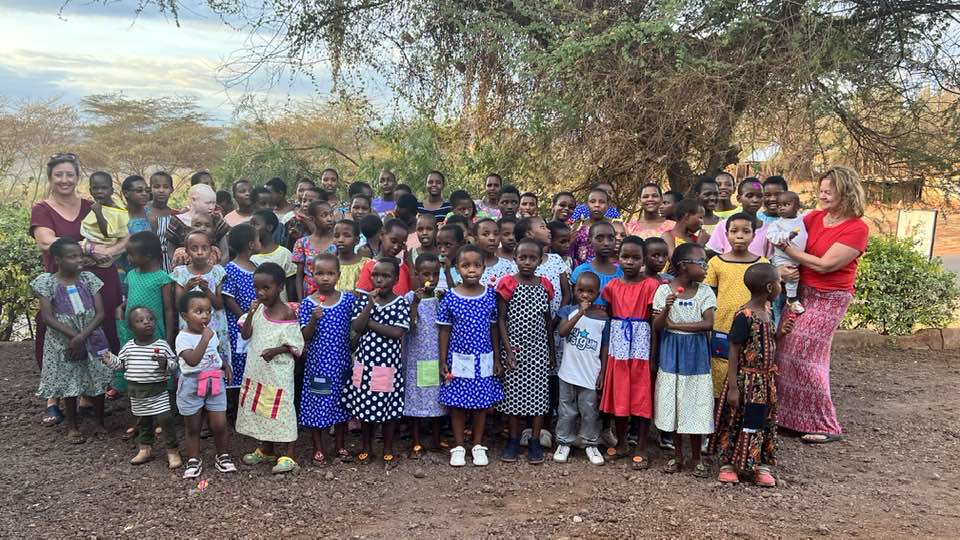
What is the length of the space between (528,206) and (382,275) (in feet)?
6.75

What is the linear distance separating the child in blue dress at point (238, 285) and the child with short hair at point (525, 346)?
5.29 feet

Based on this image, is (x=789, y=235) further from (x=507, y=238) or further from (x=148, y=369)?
(x=148, y=369)


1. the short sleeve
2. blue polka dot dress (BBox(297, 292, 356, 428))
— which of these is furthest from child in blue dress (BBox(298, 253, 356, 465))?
the short sleeve

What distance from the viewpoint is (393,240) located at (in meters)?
4.50

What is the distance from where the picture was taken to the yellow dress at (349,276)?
14.8 feet

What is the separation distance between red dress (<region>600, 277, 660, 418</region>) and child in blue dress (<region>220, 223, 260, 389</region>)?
2.29 meters

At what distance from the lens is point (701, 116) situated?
23.2 feet

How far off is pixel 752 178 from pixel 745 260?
1.21 metres

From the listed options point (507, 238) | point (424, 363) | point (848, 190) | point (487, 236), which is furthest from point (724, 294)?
point (424, 363)

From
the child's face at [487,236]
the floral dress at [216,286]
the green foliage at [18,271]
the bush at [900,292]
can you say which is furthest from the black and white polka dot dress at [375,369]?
the bush at [900,292]

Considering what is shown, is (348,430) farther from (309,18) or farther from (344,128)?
(344,128)

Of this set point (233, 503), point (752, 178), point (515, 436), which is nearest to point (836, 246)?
point (752, 178)

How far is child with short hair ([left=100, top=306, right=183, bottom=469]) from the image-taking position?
13.3 ft

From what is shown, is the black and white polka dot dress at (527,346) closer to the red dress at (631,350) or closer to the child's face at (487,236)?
the child's face at (487,236)
